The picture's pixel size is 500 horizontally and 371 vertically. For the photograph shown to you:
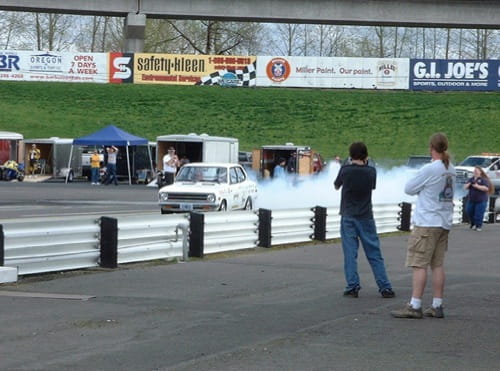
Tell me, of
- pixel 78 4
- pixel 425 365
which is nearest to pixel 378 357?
pixel 425 365

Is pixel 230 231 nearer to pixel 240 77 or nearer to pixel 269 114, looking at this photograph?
pixel 269 114

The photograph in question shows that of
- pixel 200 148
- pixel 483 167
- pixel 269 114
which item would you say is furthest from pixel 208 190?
pixel 269 114

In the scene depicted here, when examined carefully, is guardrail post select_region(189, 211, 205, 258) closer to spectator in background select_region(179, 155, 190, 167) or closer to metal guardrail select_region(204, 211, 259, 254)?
metal guardrail select_region(204, 211, 259, 254)

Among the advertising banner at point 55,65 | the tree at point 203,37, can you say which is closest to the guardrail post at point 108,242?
the advertising banner at point 55,65

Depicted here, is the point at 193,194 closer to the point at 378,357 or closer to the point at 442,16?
the point at 378,357

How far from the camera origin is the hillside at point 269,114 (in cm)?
5422

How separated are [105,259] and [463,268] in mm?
5388

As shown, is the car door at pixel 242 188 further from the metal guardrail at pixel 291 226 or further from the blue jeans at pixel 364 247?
the blue jeans at pixel 364 247

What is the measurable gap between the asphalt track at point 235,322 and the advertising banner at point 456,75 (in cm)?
4583

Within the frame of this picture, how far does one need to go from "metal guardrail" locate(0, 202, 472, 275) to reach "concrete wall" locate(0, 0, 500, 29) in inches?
1718

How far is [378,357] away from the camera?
771 centimetres

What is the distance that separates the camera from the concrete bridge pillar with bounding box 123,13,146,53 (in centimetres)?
6144

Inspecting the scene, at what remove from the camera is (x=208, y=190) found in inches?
952

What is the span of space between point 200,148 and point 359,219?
28.1 meters
